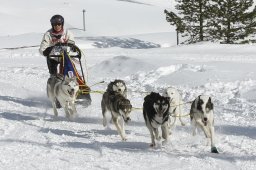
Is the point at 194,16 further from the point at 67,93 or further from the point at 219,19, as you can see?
the point at 67,93

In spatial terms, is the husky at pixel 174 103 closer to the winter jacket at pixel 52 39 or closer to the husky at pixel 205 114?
the husky at pixel 205 114

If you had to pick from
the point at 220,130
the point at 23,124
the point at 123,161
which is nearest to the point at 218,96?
the point at 220,130

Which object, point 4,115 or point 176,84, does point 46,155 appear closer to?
point 4,115

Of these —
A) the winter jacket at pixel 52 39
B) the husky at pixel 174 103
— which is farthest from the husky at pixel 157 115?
the winter jacket at pixel 52 39

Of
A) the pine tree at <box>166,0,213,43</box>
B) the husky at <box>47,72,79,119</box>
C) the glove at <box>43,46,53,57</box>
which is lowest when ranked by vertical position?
the husky at <box>47,72,79,119</box>

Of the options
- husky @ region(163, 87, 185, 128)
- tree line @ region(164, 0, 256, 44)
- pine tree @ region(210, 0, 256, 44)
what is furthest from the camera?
tree line @ region(164, 0, 256, 44)

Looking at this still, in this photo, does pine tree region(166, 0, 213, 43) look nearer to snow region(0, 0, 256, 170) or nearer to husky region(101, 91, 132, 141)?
snow region(0, 0, 256, 170)

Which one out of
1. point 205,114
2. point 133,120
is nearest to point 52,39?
point 133,120

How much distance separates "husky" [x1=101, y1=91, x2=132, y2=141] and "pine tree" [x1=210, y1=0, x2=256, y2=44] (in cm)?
1816

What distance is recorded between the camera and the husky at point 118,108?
678 cm

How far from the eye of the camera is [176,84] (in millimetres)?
11680

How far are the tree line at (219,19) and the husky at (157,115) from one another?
19.2 m

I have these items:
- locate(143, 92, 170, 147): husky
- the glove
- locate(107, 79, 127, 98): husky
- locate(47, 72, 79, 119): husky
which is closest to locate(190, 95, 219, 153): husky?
locate(143, 92, 170, 147): husky

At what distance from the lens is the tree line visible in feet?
81.2
